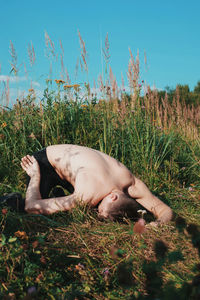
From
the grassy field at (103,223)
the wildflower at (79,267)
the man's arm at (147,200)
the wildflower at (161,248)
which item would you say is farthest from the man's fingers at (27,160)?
the wildflower at (161,248)

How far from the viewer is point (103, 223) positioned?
2447 mm

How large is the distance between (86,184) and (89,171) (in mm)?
139

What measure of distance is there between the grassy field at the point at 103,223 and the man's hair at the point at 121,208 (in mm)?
82

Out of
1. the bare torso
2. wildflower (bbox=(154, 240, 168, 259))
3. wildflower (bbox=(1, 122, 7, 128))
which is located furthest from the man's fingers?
wildflower (bbox=(154, 240, 168, 259))

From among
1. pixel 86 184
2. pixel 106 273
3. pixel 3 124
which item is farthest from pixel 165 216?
pixel 3 124

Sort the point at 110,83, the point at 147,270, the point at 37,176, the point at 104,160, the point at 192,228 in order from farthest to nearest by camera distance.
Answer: the point at 110,83 < the point at 37,176 < the point at 104,160 < the point at 192,228 < the point at 147,270

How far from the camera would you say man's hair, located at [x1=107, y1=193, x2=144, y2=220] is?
7.93ft

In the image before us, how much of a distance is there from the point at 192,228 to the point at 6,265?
1.03 m

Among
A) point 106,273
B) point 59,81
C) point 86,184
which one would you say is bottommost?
point 106,273

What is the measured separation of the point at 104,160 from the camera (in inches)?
109

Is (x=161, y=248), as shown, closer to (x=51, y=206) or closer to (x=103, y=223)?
(x=103, y=223)

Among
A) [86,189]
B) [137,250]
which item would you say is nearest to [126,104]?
[86,189]

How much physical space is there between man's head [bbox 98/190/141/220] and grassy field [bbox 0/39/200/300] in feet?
0.27

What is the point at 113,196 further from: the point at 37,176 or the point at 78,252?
the point at 37,176
